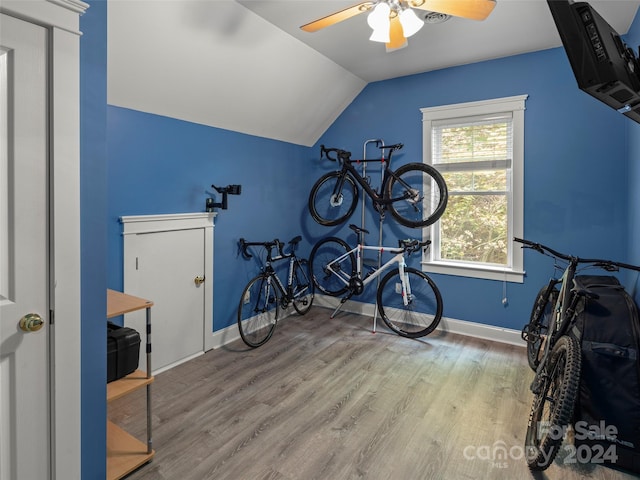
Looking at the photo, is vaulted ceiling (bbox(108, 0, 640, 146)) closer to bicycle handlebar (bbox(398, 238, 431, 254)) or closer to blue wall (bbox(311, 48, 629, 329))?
blue wall (bbox(311, 48, 629, 329))

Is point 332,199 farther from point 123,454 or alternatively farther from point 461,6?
point 123,454

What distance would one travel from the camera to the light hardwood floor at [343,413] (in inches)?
75.4

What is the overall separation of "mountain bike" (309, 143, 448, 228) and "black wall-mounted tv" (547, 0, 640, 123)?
2041 mm

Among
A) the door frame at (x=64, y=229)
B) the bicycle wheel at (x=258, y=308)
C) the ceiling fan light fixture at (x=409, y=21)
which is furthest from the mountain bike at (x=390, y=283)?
the door frame at (x=64, y=229)

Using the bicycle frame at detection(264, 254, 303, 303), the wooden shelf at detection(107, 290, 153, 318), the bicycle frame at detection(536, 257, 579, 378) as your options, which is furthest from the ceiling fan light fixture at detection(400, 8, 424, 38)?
the bicycle frame at detection(264, 254, 303, 303)

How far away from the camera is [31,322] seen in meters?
1.33

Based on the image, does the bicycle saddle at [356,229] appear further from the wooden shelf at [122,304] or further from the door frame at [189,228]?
the wooden shelf at [122,304]

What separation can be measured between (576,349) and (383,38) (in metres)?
1.98

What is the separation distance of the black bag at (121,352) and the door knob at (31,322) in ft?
1.64

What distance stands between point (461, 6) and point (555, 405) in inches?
80.9

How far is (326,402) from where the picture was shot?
2.54 m

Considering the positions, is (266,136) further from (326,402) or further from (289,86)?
(326,402)

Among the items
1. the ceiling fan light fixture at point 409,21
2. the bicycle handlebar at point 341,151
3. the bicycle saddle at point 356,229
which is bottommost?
the bicycle saddle at point 356,229

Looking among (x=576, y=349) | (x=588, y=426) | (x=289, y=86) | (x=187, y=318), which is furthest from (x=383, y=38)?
(x=187, y=318)
